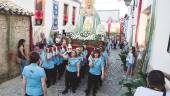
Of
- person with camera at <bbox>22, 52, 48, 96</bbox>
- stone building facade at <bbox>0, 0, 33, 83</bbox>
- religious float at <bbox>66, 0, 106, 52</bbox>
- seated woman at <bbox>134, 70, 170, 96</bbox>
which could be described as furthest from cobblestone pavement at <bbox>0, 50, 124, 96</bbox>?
seated woman at <bbox>134, 70, 170, 96</bbox>

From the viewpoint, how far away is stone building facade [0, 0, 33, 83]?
31.0ft

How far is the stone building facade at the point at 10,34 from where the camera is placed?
944cm

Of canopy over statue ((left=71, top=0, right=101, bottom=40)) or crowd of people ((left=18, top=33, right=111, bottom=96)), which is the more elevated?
canopy over statue ((left=71, top=0, right=101, bottom=40))

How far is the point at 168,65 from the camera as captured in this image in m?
5.73

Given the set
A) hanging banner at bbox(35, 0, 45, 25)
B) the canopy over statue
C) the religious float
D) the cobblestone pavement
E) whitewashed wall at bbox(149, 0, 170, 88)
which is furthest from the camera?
hanging banner at bbox(35, 0, 45, 25)

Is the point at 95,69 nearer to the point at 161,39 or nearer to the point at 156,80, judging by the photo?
the point at 161,39

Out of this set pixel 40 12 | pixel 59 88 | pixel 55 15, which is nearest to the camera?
pixel 59 88

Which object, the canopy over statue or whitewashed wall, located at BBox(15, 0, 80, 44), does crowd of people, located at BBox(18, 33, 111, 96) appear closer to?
the canopy over statue

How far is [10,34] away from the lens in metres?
9.98

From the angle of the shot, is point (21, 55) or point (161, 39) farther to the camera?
point (21, 55)

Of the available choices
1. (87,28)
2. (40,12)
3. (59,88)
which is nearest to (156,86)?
(59,88)

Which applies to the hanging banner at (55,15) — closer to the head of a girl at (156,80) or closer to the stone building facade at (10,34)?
the stone building facade at (10,34)

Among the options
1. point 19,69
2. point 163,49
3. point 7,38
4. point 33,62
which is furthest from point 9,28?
point 163,49

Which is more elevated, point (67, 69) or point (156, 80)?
point (156, 80)
